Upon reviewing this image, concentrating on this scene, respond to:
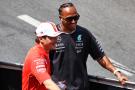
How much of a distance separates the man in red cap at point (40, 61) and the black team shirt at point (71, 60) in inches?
17.7

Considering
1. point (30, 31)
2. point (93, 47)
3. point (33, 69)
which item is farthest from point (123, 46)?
point (33, 69)

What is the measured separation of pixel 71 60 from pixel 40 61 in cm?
71

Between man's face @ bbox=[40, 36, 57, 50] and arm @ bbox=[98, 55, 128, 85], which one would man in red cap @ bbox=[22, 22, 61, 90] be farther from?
arm @ bbox=[98, 55, 128, 85]

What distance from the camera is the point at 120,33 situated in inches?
552

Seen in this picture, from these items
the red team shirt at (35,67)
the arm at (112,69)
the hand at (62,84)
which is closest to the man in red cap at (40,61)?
the red team shirt at (35,67)

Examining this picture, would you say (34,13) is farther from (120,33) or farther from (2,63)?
(2,63)

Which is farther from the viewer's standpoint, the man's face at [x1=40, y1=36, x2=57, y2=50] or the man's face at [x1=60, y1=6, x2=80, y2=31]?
the man's face at [x1=60, y1=6, x2=80, y2=31]

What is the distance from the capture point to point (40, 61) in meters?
5.81

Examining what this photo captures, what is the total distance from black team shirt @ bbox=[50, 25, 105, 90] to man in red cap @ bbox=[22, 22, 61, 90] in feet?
1.48

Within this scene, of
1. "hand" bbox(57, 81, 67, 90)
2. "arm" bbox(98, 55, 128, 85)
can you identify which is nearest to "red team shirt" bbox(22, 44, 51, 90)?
"hand" bbox(57, 81, 67, 90)

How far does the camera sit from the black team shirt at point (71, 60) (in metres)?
6.41

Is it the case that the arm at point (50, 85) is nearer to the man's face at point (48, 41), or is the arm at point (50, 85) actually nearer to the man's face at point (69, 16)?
the man's face at point (48, 41)

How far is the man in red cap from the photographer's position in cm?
570

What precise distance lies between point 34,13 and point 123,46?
3.07m
